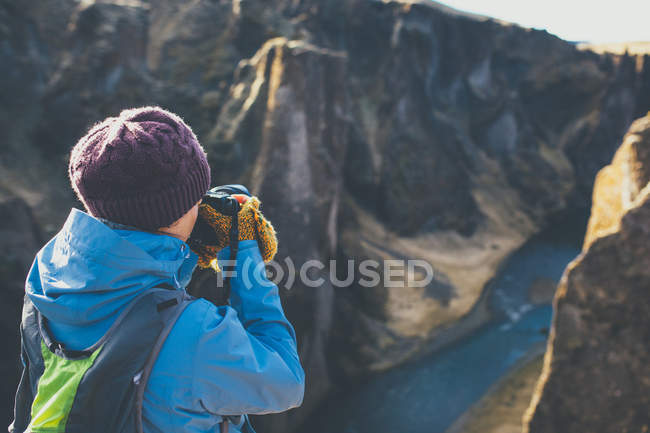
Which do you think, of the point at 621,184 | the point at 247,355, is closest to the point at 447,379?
the point at 621,184

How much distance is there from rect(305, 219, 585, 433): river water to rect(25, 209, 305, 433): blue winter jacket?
8.61 metres

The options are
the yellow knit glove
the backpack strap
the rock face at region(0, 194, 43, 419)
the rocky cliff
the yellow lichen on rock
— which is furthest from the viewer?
the rocky cliff

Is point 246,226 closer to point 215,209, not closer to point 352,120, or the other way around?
point 215,209

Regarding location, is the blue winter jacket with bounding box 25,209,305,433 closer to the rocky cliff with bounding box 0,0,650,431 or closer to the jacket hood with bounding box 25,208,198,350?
the jacket hood with bounding box 25,208,198,350

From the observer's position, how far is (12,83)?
9.10 m

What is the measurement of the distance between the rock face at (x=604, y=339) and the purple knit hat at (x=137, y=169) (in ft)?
16.2

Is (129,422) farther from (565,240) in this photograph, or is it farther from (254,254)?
(565,240)

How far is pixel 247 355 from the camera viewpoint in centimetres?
142

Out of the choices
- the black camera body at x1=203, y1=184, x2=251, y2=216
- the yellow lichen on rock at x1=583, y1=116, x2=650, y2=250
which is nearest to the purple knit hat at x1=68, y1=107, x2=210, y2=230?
the black camera body at x1=203, y1=184, x2=251, y2=216

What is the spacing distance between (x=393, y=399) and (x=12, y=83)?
31.8ft

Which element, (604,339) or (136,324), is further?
(604,339)

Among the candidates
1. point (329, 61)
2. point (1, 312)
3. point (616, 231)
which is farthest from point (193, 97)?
point (616, 231)

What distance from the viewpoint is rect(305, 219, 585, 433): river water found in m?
9.98

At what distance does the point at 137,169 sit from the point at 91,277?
33 cm
